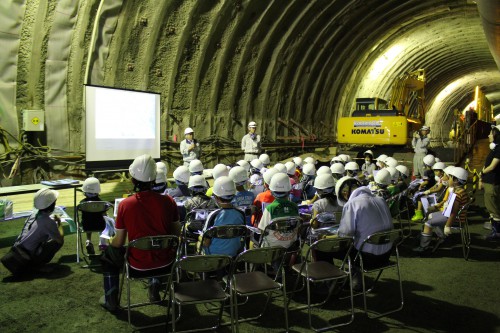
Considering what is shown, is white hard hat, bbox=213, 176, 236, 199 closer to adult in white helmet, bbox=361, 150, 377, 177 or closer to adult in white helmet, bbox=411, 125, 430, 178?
adult in white helmet, bbox=361, 150, 377, 177

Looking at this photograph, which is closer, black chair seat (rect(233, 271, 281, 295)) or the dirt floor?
black chair seat (rect(233, 271, 281, 295))

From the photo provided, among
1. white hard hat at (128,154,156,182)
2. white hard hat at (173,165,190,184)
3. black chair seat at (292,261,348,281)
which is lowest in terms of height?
black chair seat at (292,261,348,281)

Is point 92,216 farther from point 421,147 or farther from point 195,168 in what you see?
point 421,147

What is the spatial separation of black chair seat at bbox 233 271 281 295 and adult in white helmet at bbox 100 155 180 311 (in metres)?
0.77

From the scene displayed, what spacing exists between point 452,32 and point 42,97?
2052 cm

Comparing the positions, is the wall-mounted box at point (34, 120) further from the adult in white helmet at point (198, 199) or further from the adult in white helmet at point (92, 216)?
the adult in white helmet at point (198, 199)

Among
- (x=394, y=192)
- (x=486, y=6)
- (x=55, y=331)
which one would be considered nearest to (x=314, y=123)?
(x=394, y=192)

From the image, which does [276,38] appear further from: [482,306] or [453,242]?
[482,306]

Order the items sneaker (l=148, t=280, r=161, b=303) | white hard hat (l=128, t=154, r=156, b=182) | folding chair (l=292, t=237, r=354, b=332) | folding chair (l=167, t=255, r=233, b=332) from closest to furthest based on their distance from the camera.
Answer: folding chair (l=167, t=255, r=233, b=332) → folding chair (l=292, t=237, r=354, b=332) → white hard hat (l=128, t=154, r=156, b=182) → sneaker (l=148, t=280, r=161, b=303)

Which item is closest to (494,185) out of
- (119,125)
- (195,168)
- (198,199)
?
(195,168)

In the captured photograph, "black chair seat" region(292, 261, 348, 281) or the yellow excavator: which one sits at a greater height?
the yellow excavator

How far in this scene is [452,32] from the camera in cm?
2205

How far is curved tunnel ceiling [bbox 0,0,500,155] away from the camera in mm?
10914

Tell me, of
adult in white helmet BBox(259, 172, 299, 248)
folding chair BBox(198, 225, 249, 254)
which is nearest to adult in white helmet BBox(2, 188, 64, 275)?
folding chair BBox(198, 225, 249, 254)
